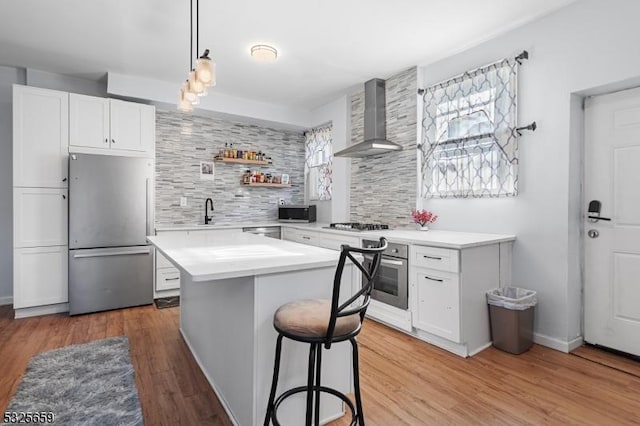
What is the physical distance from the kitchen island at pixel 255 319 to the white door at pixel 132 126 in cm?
230

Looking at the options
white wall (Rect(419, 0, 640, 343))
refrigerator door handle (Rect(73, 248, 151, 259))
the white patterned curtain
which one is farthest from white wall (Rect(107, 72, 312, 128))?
white wall (Rect(419, 0, 640, 343))

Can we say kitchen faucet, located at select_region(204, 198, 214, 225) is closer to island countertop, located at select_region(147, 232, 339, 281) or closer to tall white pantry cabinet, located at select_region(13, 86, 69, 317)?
tall white pantry cabinet, located at select_region(13, 86, 69, 317)

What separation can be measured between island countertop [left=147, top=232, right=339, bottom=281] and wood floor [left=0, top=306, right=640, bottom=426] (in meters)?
0.86

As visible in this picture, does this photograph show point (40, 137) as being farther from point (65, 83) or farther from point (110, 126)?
point (65, 83)

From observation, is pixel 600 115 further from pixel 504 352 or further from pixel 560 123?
pixel 504 352

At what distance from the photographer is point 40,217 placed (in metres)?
3.44

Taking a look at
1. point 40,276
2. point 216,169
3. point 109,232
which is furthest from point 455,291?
point 40,276

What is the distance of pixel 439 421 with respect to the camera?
175 cm

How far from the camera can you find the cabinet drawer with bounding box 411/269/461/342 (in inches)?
99.9

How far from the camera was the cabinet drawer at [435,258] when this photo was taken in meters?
2.52

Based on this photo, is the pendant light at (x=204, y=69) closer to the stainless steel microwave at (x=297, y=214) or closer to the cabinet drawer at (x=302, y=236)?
the cabinet drawer at (x=302, y=236)

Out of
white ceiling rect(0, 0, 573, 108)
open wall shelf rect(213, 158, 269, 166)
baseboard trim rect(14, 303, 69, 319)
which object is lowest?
baseboard trim rect(14, 303, 69, 319)

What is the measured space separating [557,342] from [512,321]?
1.46ft

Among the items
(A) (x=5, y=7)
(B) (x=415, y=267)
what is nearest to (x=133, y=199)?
(A) (x=5, y=7)
